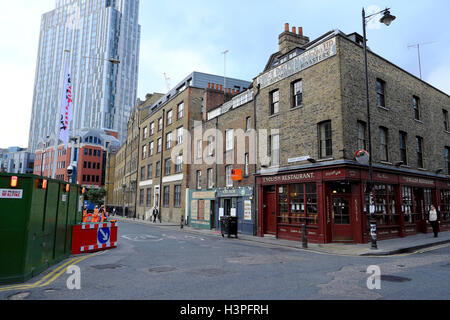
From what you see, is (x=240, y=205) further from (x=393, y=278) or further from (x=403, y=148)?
(x=393, y=278)

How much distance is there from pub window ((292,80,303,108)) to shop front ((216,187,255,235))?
256 inches

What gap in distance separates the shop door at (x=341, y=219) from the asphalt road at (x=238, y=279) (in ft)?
15.1

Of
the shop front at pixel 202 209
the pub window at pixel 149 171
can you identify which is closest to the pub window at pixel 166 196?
the pub window at pixel 149 171

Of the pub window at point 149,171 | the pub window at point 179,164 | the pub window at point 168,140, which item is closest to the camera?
the pub window at point 179,164

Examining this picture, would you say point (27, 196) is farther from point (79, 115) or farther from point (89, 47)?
point (89, 47)

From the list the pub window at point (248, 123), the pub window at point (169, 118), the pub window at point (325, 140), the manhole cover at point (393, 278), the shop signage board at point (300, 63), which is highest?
the pub window at point (169, 118)

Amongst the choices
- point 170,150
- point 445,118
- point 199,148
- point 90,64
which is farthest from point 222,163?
point 90,64

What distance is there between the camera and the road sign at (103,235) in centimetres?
1347

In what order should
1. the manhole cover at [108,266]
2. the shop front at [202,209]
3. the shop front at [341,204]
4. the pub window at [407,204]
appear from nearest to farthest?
the manhole cover at [108,266], the shop front at [341,204], the pub window at [407,204], the shop front at [202,209]

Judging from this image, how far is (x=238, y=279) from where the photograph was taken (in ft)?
25.5

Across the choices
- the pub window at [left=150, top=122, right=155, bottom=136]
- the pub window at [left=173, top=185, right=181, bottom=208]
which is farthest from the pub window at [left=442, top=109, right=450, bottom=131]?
the pub window at [left=150, top=122, right=155, bottom=136]

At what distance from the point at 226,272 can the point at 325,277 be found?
101 inches

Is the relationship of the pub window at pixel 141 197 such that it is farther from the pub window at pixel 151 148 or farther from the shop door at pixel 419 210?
the shop door at pixel 419 210
